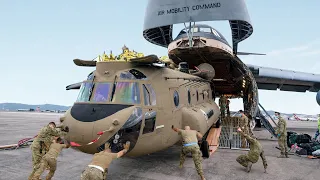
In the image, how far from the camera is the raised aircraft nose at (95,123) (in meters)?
5.80

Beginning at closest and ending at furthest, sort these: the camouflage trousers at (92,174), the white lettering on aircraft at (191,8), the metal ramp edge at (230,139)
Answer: the camouflage trousers at (92,174) → the white lettering on aircraft at (191,8) → the metal ramp edge at (230,139)

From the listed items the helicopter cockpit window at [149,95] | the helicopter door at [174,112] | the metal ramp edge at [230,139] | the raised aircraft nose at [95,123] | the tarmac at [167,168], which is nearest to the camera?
the raised aircraft nose at [95,123]

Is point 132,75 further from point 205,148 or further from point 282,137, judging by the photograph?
point 282,137

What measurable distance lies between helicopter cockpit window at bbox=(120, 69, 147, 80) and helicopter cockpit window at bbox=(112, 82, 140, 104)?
22 centimetres

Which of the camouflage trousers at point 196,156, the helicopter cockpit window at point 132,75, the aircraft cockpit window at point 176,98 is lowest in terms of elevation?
the camouflage trousers at point 196,156

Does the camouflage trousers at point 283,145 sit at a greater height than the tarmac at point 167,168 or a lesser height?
greater

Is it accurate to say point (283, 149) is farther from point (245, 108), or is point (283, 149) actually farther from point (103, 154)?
point (103, 154)

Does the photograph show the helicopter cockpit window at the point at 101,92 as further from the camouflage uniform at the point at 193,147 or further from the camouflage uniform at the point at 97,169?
the camouflage uniform at the point at 193,147

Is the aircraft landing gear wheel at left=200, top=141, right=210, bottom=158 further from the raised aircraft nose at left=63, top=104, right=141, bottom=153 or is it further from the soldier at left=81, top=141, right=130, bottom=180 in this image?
the soldier at left=81, top=141, right=130, bottom=180

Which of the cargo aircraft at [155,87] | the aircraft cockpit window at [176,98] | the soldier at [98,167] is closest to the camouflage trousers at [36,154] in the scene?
the cargo aircraft at [155,87]

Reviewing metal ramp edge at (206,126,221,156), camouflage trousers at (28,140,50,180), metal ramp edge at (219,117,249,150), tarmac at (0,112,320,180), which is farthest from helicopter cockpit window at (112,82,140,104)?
metal ramp edge at (219,117,249,150)

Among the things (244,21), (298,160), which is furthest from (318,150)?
(244,21)

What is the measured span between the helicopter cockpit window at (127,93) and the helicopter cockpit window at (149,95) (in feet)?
0.80

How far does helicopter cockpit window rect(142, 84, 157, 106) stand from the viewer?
695 cm
